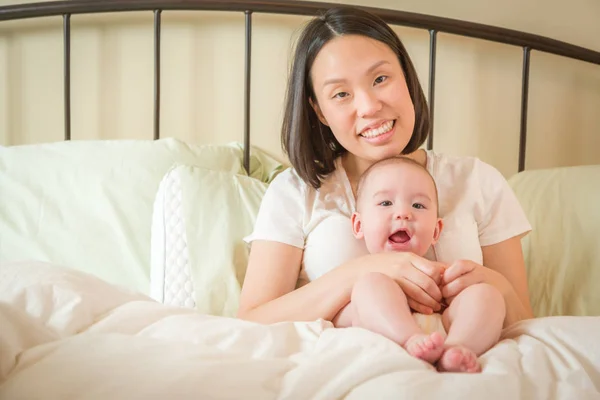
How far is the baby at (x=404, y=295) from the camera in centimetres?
80

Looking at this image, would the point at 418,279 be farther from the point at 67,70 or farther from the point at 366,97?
the point at 67,70

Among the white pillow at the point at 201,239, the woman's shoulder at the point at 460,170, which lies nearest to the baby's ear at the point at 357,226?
the woman's shoulder at the point at 460,170

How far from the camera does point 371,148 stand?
1218 millimetres

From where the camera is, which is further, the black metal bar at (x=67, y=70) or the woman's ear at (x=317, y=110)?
the black metal bar at (x=67, y=70)

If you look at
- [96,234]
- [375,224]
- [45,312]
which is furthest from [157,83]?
[45,312]

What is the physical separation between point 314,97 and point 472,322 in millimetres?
614

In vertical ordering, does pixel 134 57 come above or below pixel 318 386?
above

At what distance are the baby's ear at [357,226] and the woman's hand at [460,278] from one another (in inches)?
7.8

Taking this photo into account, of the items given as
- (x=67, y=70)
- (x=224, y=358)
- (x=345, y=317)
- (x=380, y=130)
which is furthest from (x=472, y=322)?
(x=67, y=70)

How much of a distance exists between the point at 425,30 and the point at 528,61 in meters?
0.31

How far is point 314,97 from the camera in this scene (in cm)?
131

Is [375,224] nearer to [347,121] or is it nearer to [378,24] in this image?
[347,121]

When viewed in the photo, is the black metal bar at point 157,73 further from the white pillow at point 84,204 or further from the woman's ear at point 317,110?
the woman's ear at point 317,110

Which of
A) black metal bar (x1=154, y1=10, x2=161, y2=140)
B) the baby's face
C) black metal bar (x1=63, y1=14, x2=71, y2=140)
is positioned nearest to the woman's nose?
the baby's face
